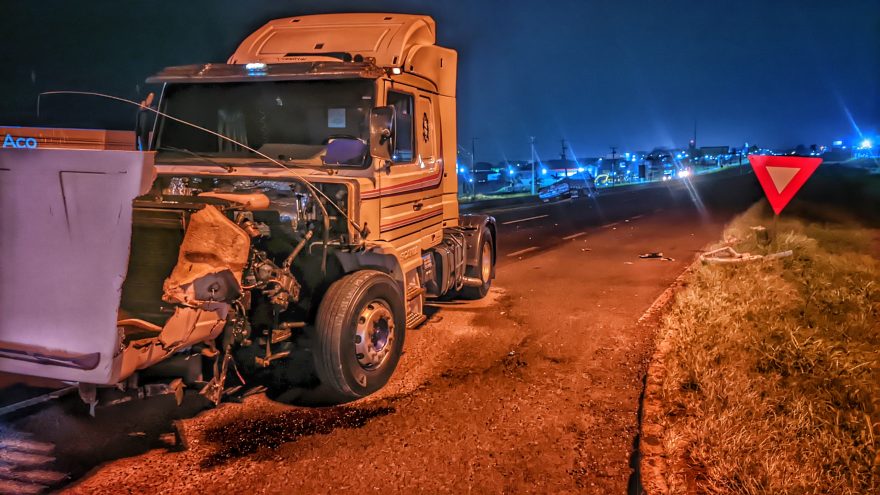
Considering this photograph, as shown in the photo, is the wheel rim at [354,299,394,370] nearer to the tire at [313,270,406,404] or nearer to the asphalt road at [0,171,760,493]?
the tire at [313,270,406,404]

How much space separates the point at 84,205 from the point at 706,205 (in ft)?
99.9

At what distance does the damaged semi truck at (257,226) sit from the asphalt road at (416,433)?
46 cm

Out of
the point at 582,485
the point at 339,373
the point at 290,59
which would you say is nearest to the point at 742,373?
the point at 582,485

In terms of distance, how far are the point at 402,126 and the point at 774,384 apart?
13.5ft

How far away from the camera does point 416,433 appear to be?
15.8 ft

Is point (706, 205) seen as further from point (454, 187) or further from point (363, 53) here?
point (363, 53)

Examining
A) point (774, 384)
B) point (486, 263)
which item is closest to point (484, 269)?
point (486, 263)

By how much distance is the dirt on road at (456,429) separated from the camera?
4.13 m

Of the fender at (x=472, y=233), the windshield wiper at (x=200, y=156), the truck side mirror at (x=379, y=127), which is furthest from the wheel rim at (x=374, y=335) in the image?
the fender at (x=472, y=233)

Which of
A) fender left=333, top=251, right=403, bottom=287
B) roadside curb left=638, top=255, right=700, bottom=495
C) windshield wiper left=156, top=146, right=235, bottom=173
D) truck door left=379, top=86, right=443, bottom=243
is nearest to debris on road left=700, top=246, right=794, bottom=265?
roadside curb left=638, top=255, right=700, bottom=495

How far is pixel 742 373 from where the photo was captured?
5.37 m

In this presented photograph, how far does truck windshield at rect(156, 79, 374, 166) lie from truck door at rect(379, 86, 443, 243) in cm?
47

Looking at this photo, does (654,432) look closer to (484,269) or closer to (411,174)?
(411,174)

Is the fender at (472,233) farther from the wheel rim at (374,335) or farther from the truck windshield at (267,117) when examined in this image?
the truck windshield at (267,117)
